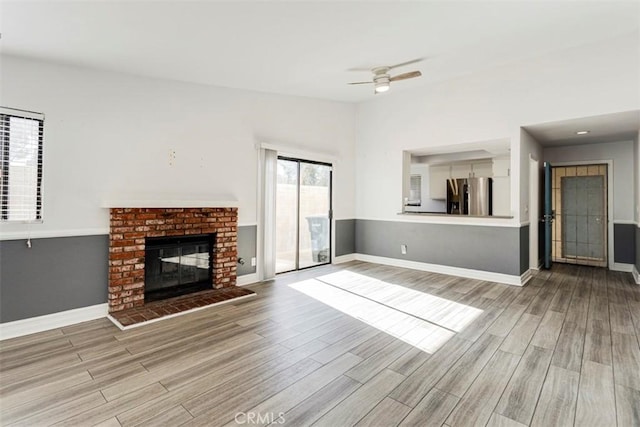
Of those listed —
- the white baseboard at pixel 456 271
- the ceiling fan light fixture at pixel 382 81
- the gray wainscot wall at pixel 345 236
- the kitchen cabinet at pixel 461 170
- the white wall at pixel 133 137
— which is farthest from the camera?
the kitchen cabinet at pixel 461 170

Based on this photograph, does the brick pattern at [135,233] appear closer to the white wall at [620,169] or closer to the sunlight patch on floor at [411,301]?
the sunlight patch on floor at [411,301]

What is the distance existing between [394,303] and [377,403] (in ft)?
6.48

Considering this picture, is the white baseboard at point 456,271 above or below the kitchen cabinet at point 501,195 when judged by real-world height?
below

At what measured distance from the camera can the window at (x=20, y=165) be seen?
2885 millimetres

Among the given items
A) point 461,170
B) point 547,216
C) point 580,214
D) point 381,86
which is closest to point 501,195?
point 547,216

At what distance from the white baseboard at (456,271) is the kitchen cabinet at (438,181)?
2.45 m

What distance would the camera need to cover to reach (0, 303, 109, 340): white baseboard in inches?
113

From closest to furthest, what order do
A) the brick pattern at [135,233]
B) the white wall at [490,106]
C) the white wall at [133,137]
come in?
the white wall at [133,137]
the brick pattern at [135,233]
the white wall at [490,106]

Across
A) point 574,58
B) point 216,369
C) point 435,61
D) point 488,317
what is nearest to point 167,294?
point 216,369

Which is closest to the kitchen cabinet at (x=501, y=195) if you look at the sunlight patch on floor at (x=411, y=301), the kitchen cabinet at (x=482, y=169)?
the kitchen cabinet at (x=482, y=169)

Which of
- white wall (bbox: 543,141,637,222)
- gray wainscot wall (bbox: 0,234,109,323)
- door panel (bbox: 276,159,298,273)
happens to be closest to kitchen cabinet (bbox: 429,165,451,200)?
white wall (bbox: 543,141,637,222)

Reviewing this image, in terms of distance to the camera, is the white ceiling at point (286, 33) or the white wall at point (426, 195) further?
the white wall at point (426, 195)

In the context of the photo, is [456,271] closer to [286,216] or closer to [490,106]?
[490,106]

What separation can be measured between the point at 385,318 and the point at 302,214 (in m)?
2.73
